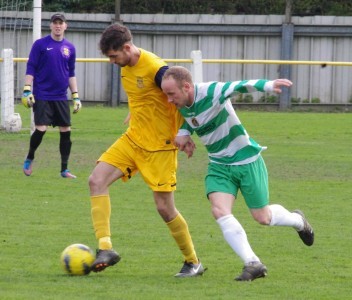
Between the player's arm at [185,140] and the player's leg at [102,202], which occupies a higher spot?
the player's arm at [185,140]

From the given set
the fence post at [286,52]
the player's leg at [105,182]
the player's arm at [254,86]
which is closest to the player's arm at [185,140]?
the player's arm at [254,86]

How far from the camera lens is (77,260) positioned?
6918 mm

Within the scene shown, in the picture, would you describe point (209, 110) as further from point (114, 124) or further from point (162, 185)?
point (114, 124)

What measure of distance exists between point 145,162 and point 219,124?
0.67 m

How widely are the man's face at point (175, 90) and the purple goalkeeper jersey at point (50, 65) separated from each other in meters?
6.10

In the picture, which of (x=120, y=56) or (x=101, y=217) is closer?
(x=120, y=56)

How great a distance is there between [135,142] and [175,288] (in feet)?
3.89

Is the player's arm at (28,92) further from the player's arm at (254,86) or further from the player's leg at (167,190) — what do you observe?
the player's arm at (254,86)

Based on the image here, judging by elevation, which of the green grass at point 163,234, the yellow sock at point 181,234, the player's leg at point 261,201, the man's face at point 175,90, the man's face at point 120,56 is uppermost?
the man's face at point 120,56

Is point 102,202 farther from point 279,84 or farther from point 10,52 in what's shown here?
point 10,52

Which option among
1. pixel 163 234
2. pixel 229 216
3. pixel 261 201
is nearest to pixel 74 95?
pixel 163 234

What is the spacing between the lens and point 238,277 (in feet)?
22.2

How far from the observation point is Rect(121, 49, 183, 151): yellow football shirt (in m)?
7.15

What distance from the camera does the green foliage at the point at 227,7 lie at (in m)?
27.8
